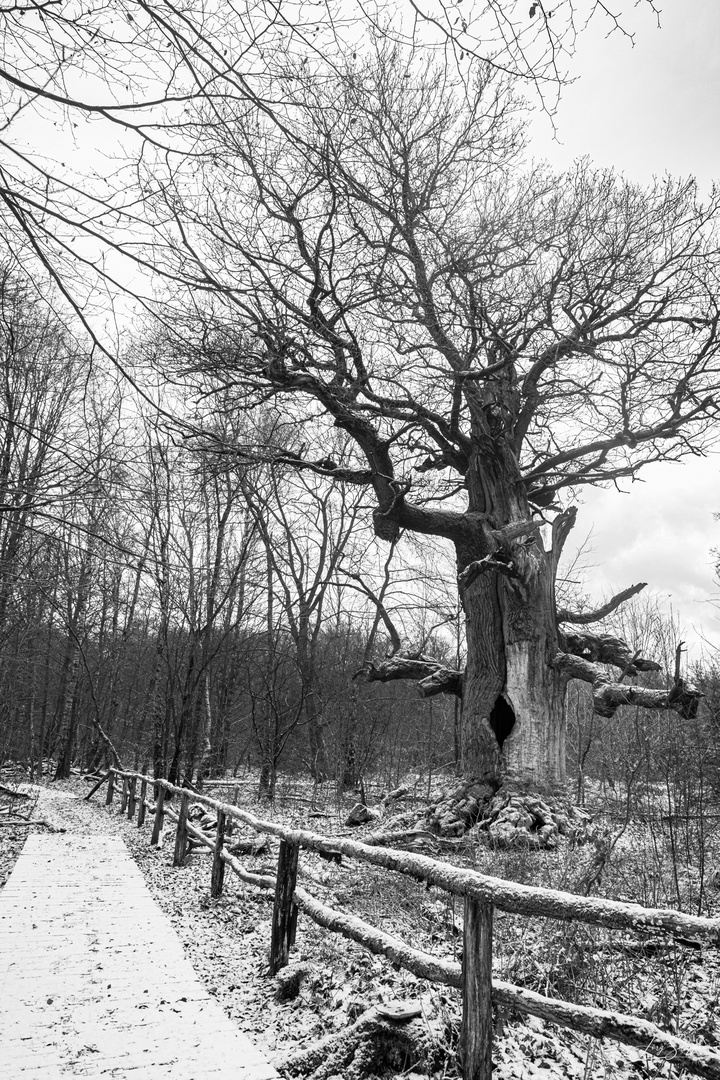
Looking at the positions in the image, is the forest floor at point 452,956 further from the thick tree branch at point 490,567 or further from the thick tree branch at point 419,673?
the thick tree branch at point 490,567

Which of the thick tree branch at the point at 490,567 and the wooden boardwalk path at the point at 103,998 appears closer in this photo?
the wooden boardwalk path at the point at 103,998

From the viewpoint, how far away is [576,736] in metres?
27.0

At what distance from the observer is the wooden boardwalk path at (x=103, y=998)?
3311mm

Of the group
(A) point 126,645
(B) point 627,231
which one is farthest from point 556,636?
(A) point 126,645

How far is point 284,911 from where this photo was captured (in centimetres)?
469

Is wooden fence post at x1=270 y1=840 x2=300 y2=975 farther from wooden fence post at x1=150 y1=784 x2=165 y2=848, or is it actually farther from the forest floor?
wooden fence post at x1=150 y1=784 x2=165 y2=848

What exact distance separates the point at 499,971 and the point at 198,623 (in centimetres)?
1362

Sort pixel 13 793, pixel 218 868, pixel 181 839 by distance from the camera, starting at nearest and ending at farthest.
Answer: pixel 218 868
pixel 181 839
pixel 13 793

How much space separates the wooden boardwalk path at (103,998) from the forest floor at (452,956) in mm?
208

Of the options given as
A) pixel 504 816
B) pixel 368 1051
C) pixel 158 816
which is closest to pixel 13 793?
pixel 158 816

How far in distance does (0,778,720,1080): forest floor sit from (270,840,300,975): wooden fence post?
0.13 meters

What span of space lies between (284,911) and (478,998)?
2.21 meters

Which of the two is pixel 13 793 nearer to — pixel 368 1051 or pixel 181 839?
pixel 181 839

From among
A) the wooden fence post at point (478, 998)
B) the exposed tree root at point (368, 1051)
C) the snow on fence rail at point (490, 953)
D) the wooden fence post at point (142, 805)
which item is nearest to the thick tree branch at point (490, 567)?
the snow on fence rail at point (490, 953)
